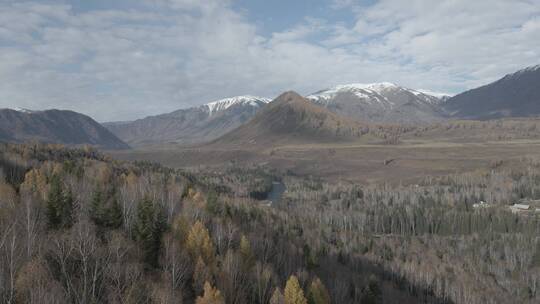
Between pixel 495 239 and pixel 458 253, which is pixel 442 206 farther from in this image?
pixel 458 253

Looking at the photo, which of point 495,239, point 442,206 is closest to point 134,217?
point 495,239

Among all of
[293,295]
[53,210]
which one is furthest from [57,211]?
[293,295]

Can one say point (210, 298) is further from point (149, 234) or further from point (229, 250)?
point (229, 250)

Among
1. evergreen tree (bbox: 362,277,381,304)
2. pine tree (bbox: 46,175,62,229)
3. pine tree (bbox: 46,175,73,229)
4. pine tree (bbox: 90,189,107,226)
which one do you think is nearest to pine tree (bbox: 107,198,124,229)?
pine tree (bbox: 90,189,107,226)

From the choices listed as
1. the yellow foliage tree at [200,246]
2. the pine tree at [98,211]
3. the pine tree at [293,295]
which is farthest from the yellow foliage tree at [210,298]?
the pine tree at [98,211]

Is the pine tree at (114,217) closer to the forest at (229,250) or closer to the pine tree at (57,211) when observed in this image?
the forest at (229,250)
